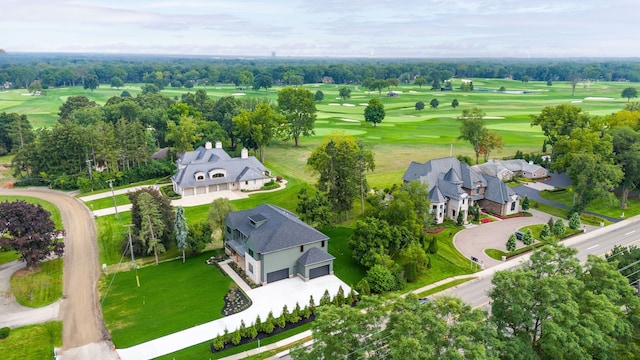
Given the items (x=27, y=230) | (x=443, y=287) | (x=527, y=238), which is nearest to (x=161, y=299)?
(x=27, y=230)

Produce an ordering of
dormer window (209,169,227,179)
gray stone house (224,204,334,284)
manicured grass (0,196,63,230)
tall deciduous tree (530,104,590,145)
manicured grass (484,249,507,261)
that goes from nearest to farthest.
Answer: gray stone house (224,204,334,284) < manicured grass (484,249,507,261) < manicured grass (0,196,63,230) < dormer window (209,169,227,179) < tall deciduous tree (530,104,590,145)

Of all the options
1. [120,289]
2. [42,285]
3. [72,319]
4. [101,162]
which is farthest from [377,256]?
[101,162]

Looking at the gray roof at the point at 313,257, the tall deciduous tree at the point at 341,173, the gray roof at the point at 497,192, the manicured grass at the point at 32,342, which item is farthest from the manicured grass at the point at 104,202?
the gray roof at the point at 497,192

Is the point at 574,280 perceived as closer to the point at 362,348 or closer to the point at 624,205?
the point at 362,348

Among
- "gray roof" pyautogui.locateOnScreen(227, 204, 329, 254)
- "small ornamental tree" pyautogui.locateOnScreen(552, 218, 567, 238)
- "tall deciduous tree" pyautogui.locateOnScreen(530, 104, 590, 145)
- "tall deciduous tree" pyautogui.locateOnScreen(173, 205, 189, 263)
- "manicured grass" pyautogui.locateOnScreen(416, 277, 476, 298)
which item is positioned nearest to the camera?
"manicured grass" pyautogui.locateOnScreen(416, 277, 476, 298)

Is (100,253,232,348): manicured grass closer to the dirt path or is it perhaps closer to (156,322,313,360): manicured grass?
the dirt path

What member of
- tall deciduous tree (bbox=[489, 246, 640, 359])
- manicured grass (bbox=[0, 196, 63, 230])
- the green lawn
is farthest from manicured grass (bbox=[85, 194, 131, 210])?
the green lawn

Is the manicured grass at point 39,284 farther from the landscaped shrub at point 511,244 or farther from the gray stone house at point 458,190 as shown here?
the landscaped shrub at point 511,244
